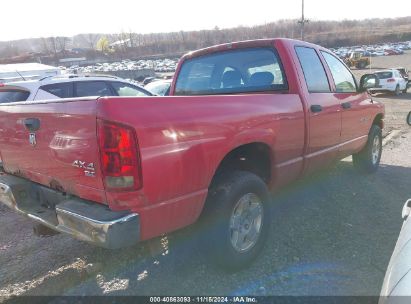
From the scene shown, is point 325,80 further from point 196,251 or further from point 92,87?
point 92,87

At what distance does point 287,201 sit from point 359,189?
119 centimetres

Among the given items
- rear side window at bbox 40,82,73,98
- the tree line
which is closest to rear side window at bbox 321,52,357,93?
rear side window at bbox 40,82,73,98

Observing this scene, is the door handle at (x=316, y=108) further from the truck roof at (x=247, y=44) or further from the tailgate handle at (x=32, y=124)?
the tailgate handle at (x=32, y=124)

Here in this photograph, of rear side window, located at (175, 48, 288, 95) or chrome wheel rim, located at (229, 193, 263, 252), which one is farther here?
rear side window, located at (175, 48, 288, 95)

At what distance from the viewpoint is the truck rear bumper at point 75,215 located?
2.28 meters

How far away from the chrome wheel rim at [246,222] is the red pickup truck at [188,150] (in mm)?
11

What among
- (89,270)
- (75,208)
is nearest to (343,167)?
(89,270)

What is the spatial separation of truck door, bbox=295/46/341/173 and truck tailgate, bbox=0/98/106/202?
94.3 inches

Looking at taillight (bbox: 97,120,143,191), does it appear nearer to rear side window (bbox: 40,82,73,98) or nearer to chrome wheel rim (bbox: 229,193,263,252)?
chrome wheel rim (bbox: 229,193,263,252)

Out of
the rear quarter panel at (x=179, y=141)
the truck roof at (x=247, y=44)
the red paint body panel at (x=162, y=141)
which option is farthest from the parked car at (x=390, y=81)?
the rear quarter panel at (x=179, y=141)

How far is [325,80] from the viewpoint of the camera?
4547 mm

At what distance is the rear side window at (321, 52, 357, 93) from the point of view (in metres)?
4.85

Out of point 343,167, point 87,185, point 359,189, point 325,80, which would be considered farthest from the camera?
point 343,167

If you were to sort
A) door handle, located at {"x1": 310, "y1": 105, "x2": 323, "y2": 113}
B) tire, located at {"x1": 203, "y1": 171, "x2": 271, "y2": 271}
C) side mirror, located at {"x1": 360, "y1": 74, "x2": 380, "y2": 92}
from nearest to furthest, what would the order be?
1. tire, located at {"x1": 203, "y1": 171, "x2": 271, "y2": 271}
2. door handle, located at {"x1": 310, "y1": 105, "x2": 323, "y2": 113}
3. side mirror, located at {"x1": 360, "y1": 74, "x2": 380, "y2": 92}
